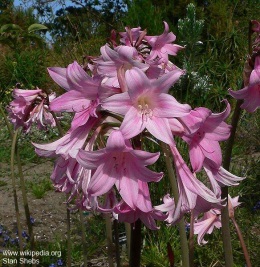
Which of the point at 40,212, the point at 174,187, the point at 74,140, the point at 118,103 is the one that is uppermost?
the point at 118,103

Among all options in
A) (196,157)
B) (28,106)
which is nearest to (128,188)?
(196,157)

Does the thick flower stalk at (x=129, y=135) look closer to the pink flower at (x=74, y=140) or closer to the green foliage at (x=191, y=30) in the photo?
the pink flower at (x=74, y=140)

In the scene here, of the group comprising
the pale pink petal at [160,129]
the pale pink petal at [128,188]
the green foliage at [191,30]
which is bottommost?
the green foliage at [191,30]

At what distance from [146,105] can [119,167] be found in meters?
0.17

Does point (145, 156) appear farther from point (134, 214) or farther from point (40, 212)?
point (40, 212)

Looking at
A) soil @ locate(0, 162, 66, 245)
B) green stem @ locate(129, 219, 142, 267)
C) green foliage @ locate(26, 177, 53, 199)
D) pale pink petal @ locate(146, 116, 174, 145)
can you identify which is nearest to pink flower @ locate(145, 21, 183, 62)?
pale pink petal @ locate(146, 116, 174, 145)

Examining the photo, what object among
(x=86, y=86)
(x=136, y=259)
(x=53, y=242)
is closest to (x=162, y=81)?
(x=86, y=86)

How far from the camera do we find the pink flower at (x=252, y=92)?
5.01 ft

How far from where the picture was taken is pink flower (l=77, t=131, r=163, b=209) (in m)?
1.23

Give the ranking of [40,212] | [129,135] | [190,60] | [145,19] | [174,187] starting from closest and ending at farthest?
1. [129,135]
2. [174,187]
3. [40,212]
4. [190,60]
5. [145,19]

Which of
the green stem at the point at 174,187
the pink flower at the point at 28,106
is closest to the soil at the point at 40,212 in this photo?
the pink flower at the point at 28,106

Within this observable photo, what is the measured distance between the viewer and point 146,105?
4.39 feet

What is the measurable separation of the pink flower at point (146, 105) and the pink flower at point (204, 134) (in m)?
0.03

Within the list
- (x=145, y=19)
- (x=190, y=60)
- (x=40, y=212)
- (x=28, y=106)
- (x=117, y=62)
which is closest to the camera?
(x=117, y=62)
